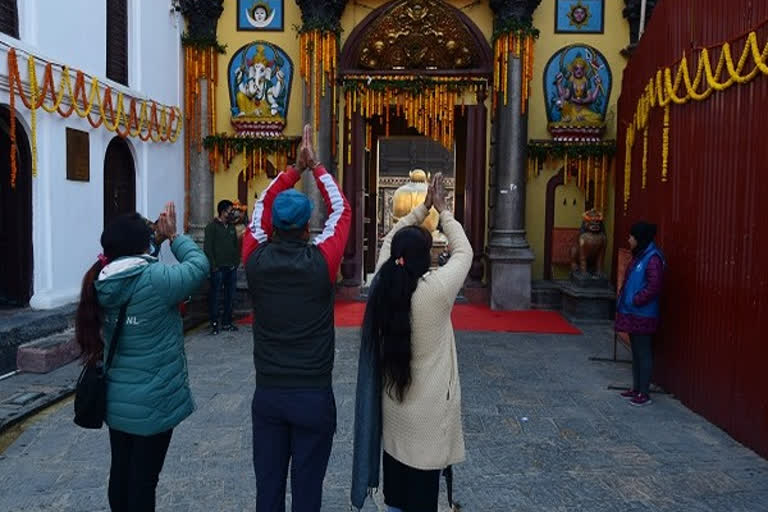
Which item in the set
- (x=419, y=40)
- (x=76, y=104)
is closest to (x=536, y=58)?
(x=419, y=40)

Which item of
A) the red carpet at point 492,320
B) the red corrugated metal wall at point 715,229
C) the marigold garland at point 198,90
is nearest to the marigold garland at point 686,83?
the red corrugated metal wall at point 715,229

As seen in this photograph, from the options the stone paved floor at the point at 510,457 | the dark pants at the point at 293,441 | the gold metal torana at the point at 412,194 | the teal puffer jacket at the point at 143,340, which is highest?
the gold metal torana at the point at 412,194

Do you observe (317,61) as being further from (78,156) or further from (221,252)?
(78,156)

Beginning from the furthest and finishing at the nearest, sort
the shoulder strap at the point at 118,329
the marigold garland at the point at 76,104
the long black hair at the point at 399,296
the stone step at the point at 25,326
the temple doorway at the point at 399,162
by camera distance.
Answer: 1. the temple doorway at the point at 399,162
2. the marigold garland at the point at 76,104
3. the stone step at the point at 25,326
4. the shoulder strap at the point at 118,329
5. the long black hair at the point at 399,296

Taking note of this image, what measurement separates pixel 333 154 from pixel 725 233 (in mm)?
8182

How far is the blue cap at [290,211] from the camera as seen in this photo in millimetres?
3137

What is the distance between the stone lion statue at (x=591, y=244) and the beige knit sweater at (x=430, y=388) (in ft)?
28.2

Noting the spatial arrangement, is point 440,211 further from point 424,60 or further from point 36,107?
point 424,60

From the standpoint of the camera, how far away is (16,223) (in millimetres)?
8281

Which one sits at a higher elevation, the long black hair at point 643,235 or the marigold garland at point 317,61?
the marigold garland at point 317,61

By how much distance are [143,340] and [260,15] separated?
1084 cm

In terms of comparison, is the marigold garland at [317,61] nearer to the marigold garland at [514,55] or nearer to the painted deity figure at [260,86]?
the painted deity figure at [260,86]

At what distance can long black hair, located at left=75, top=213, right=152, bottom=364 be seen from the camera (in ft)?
10.6

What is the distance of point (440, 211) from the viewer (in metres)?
3.48
